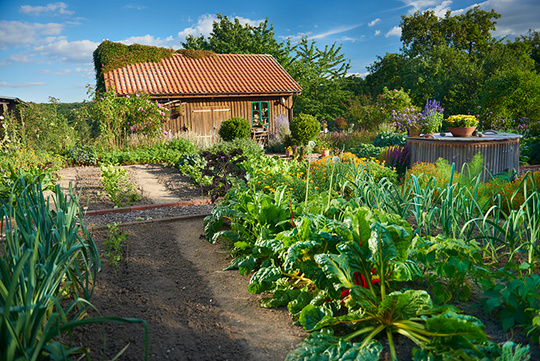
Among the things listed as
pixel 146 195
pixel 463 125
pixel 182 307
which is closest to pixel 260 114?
pixel 146 195

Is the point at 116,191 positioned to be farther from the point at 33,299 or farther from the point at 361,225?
the point at 361,225

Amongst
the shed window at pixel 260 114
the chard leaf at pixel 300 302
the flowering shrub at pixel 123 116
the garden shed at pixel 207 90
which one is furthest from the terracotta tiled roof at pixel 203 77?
the chard leaf at pixel 300 302

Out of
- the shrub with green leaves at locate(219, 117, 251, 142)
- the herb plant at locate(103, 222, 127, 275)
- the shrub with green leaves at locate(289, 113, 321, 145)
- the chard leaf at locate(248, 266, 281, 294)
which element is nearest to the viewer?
the chard leaf at locate(248, 266, 281, 294)

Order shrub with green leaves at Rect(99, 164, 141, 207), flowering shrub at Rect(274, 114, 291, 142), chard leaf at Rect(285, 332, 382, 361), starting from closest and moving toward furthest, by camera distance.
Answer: chard leaf at Rect(285, 332, 382, 361), shrub with green leaves at Rect(99, 164, 141, 207), flowering shrub at Rect(274, 114, 291, 142)

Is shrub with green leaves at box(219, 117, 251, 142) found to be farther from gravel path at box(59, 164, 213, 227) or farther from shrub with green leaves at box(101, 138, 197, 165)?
gravel path at box(59, 164, 213, 227)

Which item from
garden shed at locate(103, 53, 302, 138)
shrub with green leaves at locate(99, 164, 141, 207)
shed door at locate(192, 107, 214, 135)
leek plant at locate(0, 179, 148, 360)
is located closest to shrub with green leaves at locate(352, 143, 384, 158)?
shrub with green leaves at locate(99, 164, 141, 207)

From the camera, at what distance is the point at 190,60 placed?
773 inches

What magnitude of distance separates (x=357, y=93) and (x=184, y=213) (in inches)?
1176

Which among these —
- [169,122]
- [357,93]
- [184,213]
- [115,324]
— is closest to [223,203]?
[184,213]

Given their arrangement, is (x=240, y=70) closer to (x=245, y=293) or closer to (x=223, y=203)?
(x=223, y=203)

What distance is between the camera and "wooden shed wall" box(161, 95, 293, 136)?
55.2 ft

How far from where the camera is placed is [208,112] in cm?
1741

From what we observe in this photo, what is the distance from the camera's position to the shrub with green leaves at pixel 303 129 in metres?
14.6

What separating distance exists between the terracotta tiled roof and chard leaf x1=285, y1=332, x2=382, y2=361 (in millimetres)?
14752
